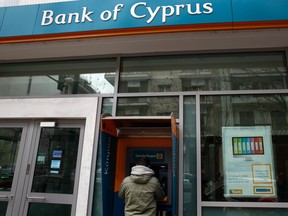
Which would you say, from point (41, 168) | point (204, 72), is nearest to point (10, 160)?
point (41, 168)

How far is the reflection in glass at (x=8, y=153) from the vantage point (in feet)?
15.0

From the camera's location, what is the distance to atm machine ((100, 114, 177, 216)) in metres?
3.81

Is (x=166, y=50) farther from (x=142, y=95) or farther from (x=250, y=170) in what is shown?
(x=250, y=170)

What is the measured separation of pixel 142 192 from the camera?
3.51m

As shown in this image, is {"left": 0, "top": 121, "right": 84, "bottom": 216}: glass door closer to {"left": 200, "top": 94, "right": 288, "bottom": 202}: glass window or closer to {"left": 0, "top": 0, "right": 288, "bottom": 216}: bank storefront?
{"left": 0, "top": 0, "right": 288, "bottom": 216}: bank storefront

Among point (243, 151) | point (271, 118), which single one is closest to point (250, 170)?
point (243, 151)

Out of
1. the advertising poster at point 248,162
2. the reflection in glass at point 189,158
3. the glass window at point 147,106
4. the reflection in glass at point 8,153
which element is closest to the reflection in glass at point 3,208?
the reflection in glass at point 8,153

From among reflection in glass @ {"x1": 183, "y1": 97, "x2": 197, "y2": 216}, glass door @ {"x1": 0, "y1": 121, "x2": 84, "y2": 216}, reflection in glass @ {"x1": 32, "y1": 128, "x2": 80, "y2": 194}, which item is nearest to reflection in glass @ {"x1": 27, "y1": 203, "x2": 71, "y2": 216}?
glass door @ {"x1": 0, "y1": 121, "x2": 84, "y2": 216}

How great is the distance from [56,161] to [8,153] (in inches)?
36.8

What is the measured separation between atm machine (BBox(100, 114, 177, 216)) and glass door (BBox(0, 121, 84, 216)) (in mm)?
631

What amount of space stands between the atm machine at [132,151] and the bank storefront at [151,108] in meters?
0.02

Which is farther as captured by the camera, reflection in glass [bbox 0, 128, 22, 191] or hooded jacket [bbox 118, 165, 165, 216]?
reflection in glass [bbox 0, 128, 22, 191]

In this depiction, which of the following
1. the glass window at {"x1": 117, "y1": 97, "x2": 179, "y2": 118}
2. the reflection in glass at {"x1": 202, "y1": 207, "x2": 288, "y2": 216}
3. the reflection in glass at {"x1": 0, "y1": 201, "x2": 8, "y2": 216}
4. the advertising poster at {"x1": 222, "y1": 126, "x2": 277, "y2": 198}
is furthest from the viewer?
the reflection in glass at {"x1": 0, "y1": 201, "x2": 8, "y2": 216}

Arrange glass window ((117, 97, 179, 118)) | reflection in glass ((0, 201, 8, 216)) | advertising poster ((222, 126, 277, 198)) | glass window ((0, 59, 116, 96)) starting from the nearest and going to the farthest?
advertising poster ((222, 126, 277, 198))
glass window ((117, 97, 179, 118))
reflection in glass ((0, 201, 8, 216))
glass window ((0, 59, 116, 96))
